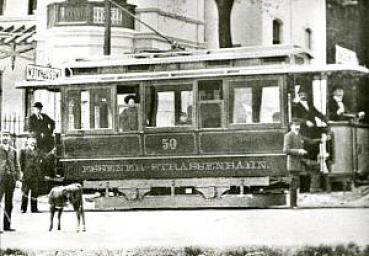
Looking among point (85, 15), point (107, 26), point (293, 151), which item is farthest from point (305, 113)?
point (85, 15)

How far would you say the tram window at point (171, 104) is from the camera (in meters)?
10.0

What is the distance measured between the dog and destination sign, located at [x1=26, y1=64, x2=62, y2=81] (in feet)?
3.66

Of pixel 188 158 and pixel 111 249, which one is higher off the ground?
pixel 188 158

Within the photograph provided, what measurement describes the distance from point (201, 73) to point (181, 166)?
93cm

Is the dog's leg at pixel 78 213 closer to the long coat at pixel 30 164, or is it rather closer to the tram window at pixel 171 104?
the long coat at pixel 30 164

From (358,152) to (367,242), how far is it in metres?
1.15

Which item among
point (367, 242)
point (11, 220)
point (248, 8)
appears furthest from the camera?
point (248, 8)

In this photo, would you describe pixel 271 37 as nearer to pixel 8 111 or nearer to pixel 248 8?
pixel 248 8

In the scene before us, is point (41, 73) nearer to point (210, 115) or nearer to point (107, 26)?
point (107, 26)

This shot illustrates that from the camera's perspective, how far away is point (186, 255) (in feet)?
29.1

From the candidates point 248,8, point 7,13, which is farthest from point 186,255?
point 7,13

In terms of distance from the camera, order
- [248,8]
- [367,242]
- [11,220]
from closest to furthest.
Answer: [367,242], [11,220], [248,8]

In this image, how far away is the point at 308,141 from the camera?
976 cm

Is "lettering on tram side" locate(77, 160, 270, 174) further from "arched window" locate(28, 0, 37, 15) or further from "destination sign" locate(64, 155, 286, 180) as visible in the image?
"arched window" locate(28, 0, 37, 15)
